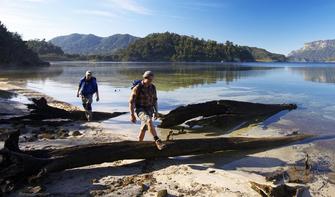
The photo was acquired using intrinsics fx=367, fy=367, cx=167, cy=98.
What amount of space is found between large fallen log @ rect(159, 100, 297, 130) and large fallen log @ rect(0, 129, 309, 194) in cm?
353

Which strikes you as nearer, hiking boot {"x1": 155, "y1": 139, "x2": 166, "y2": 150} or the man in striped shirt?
hiking boot {"x1": 155, "y1": 139, "x2": 166, "y2": 150}

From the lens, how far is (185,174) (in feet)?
26.5

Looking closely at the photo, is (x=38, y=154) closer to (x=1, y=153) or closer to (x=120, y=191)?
(x=1, y=153)

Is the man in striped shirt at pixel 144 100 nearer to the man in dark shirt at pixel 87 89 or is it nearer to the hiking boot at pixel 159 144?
the hiking boot at pixel 159 144

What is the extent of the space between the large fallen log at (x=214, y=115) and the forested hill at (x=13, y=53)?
7963 centimetres

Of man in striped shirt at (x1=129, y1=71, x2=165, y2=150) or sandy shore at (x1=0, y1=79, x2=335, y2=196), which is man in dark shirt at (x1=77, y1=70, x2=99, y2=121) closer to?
sandy shore at (x1=0, y1=79, x2=335, y2=196)

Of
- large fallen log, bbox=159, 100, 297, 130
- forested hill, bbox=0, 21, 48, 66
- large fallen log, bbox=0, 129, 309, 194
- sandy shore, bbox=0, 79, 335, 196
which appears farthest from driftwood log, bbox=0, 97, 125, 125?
forested hill, bbox=0, 21, 48, 66

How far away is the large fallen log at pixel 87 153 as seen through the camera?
6.93 metres

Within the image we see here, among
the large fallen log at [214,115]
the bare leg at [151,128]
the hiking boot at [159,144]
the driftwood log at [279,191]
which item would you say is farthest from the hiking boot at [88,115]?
the driftwood log at [279,191]

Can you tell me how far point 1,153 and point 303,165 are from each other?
7028mm

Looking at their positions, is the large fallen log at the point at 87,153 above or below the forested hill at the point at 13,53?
below

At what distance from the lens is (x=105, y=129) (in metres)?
13.5

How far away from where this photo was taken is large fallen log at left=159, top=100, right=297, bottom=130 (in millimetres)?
13750

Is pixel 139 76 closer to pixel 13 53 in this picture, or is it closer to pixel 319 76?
pixel 319 76
